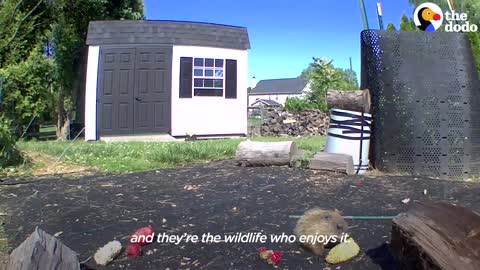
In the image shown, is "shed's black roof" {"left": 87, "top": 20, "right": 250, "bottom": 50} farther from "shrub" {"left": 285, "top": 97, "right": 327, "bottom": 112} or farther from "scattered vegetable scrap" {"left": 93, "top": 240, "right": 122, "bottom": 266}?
"scattered vegetable scrap" {"left": 93, "top": 240, "right": 122, "bottom": 266}

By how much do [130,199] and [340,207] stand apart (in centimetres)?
209

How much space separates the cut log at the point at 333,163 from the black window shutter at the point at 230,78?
800cm

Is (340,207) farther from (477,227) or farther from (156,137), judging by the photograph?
(156,137)

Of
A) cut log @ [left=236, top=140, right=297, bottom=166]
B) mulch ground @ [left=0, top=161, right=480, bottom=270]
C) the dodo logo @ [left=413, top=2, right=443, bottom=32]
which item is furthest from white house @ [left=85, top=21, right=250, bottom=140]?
cut log @ [left=236, top=140, right=297, bottom=166]

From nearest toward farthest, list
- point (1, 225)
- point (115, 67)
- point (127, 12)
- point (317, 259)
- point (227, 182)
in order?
1. point (317, 259)
2. point (1, 225)
3. point (227, 182)
4. point (115, 67)
5. point (127, 12)

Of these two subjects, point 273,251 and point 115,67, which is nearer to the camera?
point 273,251

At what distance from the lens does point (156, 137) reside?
12367 millimetres

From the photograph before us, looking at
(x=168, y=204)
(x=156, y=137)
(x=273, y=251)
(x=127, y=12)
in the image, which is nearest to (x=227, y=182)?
(x=168, y=204)

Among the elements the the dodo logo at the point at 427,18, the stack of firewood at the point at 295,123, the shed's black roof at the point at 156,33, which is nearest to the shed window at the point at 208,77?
the shed's black roof at the point at 156,33

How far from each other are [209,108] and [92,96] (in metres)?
3.23

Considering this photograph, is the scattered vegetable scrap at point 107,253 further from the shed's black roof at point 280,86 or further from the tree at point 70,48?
the shed's black roof at point 280,86

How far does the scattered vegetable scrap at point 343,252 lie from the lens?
118 inches

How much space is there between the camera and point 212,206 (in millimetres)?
4238

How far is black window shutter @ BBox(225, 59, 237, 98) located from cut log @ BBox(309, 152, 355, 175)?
8.00 m
